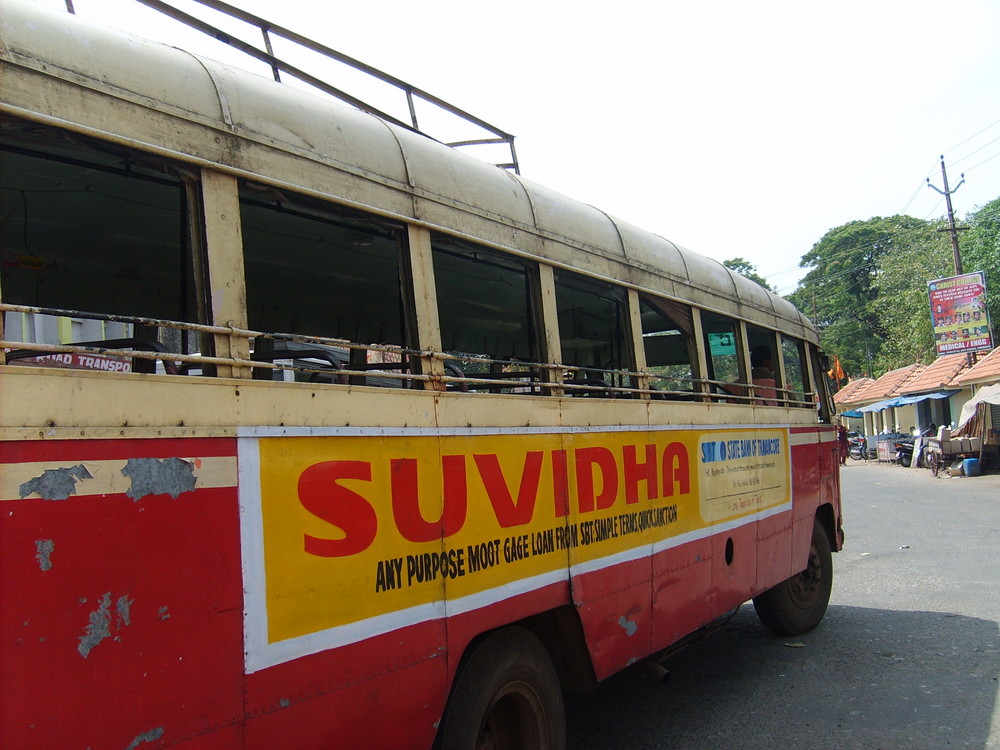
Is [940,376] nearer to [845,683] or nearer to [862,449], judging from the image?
[862,449]

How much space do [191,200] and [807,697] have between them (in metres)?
4.68

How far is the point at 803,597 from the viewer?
6699 mm

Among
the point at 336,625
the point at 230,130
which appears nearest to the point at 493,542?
the point at 336,625

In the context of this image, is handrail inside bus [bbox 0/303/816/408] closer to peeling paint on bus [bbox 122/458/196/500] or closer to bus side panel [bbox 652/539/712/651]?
peeling paint on bus [bbox 122/458/196/500]

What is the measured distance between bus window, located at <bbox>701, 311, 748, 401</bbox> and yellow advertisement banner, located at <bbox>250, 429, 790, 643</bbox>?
2.73 ft

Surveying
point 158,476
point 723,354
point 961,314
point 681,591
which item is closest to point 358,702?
point 158,476

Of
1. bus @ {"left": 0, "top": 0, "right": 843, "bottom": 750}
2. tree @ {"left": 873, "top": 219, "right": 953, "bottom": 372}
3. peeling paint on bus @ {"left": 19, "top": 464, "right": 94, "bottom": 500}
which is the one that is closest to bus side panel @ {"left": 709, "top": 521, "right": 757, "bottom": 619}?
bus @ {"left": 0, "top": 0, "right": 843, "bottom": 750}

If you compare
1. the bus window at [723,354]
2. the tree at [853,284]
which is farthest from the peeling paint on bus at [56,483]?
the tree at [853,284]

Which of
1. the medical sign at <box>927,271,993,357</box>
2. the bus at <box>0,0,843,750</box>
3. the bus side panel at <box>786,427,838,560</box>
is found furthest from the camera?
the medical sign at <box>927,271,993,357</box>

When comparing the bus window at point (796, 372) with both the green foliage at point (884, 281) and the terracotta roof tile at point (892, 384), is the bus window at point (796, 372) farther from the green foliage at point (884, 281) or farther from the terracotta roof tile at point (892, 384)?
the terracotta roof tile at point (892, 384)

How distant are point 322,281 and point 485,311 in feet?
3.99

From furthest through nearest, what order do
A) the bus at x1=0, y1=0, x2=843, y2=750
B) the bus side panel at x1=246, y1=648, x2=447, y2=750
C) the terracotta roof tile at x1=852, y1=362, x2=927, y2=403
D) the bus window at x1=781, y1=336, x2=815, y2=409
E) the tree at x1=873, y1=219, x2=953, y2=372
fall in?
the tree at x1=873, y1=219, x2=953, y2=372 → the terracotta roof tile at x1=852, y1=362, x2=927, y2=403 → the bus window at x1=781, y1=336, x2=815, y2=409 → the bus side panel at x1=246, y1=648, x2=447, y2=750 → the bus at x1=0, y1=0, x2=843, y2=750

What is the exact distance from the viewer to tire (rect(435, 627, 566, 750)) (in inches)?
116

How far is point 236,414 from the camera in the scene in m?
2.21
